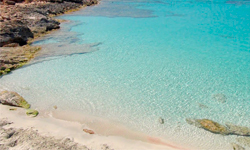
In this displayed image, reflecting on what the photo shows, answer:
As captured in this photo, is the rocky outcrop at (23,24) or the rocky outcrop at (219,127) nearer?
the rocky outcrop at (219,127)

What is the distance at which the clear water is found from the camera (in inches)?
342

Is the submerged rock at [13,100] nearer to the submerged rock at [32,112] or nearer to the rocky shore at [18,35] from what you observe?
the submerged rock at [32,112]

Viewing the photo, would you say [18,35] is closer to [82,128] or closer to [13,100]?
[13,100]

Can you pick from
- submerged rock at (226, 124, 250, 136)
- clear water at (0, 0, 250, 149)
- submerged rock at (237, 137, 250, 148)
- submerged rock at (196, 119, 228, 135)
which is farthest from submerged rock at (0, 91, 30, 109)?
submerged rock at (237, 137, 250, 148)

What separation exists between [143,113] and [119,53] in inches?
308

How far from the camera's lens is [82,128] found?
7.73m

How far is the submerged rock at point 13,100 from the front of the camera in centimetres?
886

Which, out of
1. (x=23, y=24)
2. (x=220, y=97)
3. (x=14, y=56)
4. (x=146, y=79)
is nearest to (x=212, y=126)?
(x=220, y=97)

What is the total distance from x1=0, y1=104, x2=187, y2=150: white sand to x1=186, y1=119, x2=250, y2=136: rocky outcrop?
5.11ft

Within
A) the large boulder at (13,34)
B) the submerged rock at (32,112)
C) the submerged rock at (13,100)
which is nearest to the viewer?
the submerged rock at (32,112)

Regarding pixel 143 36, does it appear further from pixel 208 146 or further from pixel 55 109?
pixel 208 146

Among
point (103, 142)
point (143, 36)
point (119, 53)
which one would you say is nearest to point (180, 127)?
point (103, 142)

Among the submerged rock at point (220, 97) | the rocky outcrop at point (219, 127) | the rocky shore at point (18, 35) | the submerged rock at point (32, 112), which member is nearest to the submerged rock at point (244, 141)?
the rocky outcrop at point (219, 127)

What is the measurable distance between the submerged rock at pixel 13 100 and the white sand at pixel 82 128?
0.85 feet
